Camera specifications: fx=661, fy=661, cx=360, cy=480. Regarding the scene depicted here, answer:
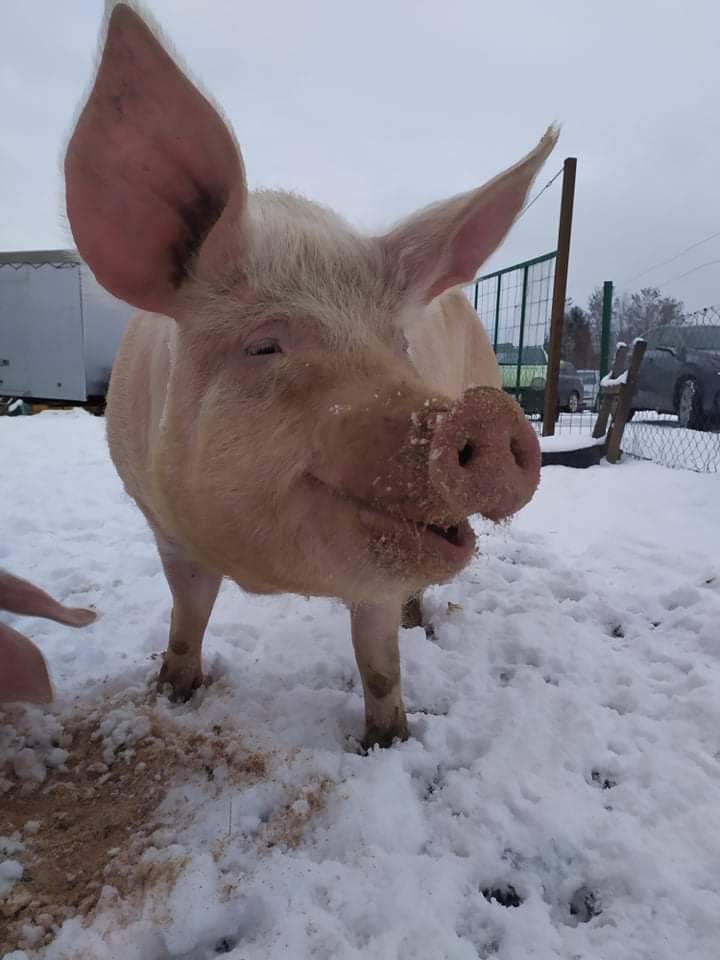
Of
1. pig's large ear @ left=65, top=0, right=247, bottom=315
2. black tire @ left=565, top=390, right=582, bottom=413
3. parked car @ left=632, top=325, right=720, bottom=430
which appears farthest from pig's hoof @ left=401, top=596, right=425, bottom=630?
black tire @ left=565, top=390, right=582, bottom=413

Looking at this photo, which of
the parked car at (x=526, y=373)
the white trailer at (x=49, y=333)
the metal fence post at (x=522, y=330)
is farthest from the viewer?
the white trailer at (x=49, y=333)

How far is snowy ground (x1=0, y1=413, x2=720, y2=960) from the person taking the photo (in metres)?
1.68

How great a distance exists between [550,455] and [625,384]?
4.89 ft

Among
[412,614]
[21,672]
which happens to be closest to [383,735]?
[412,614]

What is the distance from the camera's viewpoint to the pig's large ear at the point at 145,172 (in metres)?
1.45

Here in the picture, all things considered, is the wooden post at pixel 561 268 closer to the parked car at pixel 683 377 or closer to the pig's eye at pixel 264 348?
the parked car at pixel 683 377

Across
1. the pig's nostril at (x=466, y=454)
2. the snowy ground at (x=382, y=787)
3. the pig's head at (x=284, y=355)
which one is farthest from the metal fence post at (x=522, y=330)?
the pig's nostril at (x=466, y=454)

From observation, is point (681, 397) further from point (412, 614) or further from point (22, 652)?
point (22, 652)

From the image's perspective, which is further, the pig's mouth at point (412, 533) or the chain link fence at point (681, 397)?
the chain link fence at point (681, 397)

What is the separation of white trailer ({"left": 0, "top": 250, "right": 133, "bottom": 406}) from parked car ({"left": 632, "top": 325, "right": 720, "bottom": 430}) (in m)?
11.1

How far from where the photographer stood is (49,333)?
49.1 feet

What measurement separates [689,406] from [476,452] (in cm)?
993

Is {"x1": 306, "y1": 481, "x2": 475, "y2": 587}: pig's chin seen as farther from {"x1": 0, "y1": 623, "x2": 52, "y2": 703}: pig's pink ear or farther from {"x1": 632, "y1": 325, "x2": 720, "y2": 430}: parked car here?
{"x1": 632, "y1": 325, "x2": 720, "y2": 430}: parked car

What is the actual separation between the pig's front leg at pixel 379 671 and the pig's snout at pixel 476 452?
1191 mm
